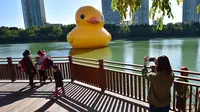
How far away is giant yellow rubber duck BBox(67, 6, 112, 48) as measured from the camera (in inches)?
902

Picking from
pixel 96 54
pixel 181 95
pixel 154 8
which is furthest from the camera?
pixel 96 54

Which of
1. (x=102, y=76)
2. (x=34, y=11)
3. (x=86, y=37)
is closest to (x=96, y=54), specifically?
(x=86, y=37)

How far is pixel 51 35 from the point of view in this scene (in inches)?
2381

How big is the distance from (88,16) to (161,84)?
21716mm

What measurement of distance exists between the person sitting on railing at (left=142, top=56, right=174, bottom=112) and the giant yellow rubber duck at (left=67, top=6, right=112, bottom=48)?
21120mm

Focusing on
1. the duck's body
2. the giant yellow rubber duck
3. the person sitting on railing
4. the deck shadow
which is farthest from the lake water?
the person sitting on railing

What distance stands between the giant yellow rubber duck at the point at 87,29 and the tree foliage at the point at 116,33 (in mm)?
30724

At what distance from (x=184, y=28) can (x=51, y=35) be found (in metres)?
48.3

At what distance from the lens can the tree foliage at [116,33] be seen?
52.8 m

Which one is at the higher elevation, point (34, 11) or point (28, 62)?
point (34, 11)

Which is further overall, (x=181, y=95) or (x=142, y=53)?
(x=142, y=53)

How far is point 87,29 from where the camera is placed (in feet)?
77.1

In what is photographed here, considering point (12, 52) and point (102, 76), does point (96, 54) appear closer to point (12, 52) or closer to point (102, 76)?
point (102, 76)

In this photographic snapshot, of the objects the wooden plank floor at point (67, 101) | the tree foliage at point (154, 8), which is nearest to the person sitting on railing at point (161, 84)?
the tree foliage at point (154, 8)
